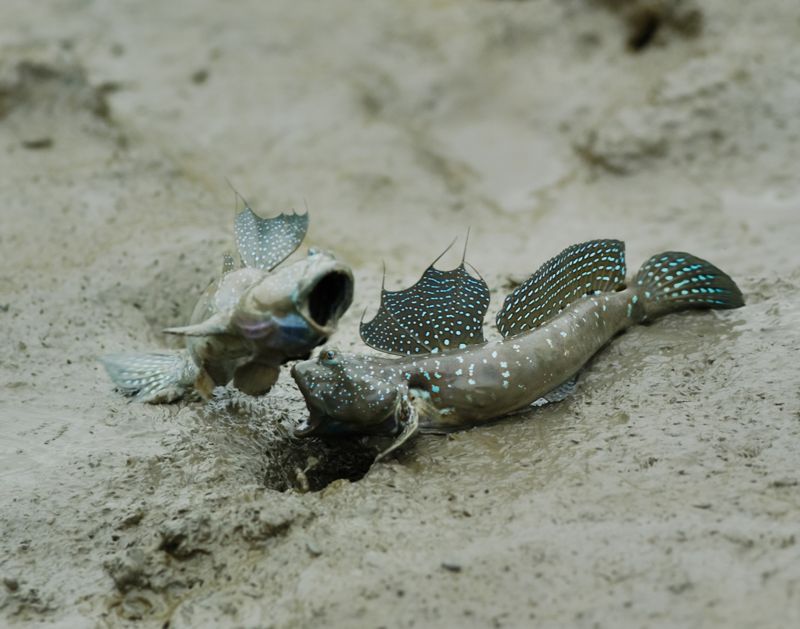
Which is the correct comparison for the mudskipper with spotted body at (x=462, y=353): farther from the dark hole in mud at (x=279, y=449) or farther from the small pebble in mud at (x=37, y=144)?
the small pebble in mud at (x=37, y=144)

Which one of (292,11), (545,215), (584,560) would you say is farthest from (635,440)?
(292,11)

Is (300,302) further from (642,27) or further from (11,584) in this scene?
(642,27)

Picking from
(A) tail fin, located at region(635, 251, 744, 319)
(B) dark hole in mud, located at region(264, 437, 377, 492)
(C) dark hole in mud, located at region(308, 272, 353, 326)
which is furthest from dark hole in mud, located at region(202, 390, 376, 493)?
(A) tail fin, located at region(635, 251, 744, 319)

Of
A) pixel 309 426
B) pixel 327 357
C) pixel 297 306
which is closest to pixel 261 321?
pixel 297 306

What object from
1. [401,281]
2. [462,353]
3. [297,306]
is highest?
[297,306]

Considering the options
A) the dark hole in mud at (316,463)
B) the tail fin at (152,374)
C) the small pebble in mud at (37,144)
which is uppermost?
the small pebble in mud at (37,144)

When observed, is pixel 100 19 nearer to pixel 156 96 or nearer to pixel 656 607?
pixel 156 96

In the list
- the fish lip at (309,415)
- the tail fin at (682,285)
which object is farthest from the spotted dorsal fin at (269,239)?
the tail fin at (682,285)

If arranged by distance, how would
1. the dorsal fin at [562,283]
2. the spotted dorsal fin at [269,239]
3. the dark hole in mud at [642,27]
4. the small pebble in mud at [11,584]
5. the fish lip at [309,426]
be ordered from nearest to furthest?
the small pebble in mud at [11,584] → the fish lip at [309,426] → the spotted dorsal fin at [269,239] → the dorsal fin at [562,283] → the dark hole in mud at [642,27]
